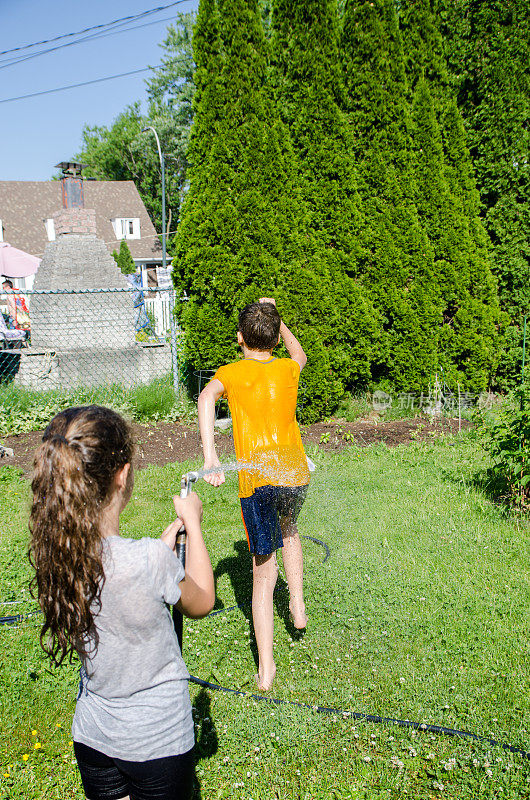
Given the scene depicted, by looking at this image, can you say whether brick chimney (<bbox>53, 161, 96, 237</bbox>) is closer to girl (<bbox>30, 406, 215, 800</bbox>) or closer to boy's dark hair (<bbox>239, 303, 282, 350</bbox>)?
boy's dark hair (<bbox>239, 303, 282, 350</bbox>)

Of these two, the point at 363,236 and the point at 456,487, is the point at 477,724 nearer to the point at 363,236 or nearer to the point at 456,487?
the point at 456,487

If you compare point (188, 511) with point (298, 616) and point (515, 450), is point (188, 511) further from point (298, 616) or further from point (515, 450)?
point (515, 450)

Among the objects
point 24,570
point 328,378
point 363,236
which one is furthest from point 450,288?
point 24,570

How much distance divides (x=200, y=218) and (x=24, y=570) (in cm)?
457

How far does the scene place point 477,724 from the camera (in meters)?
2.56

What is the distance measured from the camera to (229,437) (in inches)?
278

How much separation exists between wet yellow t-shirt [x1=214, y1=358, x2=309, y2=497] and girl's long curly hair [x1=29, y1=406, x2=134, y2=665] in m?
1.38

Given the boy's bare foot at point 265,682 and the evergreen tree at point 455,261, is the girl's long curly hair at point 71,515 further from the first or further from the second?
the evergreen tree at point 455,261

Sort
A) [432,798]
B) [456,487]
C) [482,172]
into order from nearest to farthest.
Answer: [432,798] < [456,487] < [482,172]

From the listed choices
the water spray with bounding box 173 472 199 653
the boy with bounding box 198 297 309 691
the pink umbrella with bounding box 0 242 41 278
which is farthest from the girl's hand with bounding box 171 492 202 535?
the pink umbrella with bounding box 0 242 41 278

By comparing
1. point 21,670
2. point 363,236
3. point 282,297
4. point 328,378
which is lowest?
point 21,670

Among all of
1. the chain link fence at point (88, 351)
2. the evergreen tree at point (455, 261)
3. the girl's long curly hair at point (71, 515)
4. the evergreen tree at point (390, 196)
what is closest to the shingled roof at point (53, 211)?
the chain link fence at point (88, 351)

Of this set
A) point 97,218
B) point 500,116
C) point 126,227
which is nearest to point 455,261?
point 500,116

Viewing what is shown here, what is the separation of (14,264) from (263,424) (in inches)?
617
